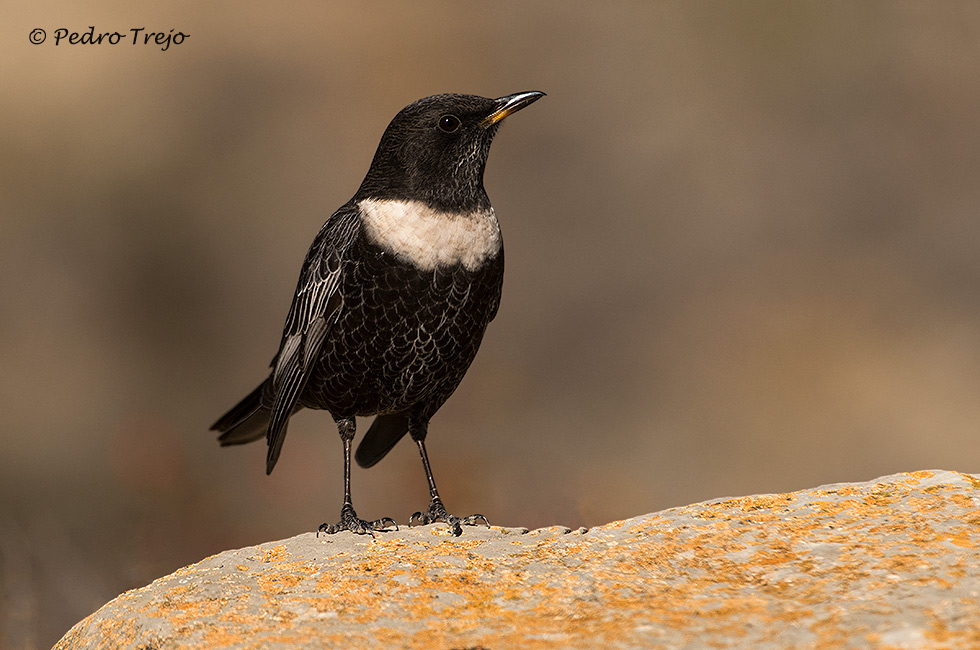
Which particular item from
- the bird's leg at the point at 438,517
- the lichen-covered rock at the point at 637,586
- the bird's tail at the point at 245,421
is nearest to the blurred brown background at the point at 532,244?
the bird's tail at the point at 245,421

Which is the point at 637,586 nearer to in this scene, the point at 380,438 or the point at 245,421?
the point at 380,438

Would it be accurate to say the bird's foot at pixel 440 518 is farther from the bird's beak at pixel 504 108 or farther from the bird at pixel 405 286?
the bird's beak at pixel 504 108

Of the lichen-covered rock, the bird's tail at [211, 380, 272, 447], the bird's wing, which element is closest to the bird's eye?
the bird's wing

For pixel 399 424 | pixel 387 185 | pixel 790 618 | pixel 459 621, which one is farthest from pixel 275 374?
pixel 790 618

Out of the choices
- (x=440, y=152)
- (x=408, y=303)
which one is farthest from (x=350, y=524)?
(x=440, y=152)

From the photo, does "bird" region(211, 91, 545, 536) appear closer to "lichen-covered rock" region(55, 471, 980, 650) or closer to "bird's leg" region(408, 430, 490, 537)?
"bird's leg" region(408, 430, 490, 537)

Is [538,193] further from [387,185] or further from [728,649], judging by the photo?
[728,649]

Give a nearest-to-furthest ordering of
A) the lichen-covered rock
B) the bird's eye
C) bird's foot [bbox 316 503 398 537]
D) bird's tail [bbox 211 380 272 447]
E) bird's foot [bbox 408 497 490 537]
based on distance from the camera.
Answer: the lichen-covered rock < bird's foot [bbox 316 503 398 537] < bird's foot [bbox 408 497 490 537] < the bird's eye < bird's tail [bbox 211 380 272 447]
